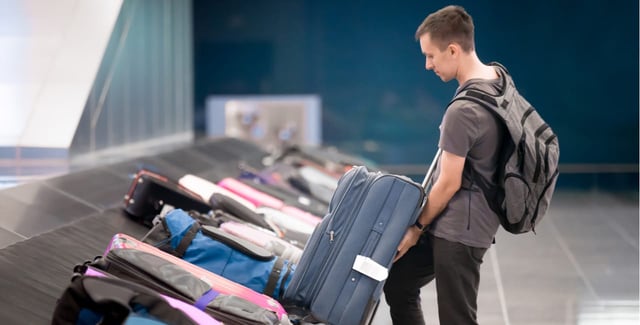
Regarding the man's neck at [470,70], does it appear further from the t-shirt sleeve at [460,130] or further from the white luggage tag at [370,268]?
the white luggage tag at [370,268]

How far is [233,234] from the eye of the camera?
3.91 m

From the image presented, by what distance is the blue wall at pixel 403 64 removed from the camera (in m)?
12.9

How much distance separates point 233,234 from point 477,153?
1.45 m

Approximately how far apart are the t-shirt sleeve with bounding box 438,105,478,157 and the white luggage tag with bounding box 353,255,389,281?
21.4 inches

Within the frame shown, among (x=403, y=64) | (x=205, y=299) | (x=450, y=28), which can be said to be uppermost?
(x=403, y=64)

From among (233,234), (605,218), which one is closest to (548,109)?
(605,218)

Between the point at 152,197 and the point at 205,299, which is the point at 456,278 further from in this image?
the point at 152,197

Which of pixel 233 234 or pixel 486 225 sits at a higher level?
pixel 486 225

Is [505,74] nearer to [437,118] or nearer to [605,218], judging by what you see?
[605,218]

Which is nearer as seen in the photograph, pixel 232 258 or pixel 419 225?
pixel 419 225

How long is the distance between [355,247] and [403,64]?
1026 cm

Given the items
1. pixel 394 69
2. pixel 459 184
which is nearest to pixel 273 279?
pixel 459 184

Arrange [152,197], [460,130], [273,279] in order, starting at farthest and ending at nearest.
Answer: [152,197] < [273,279] < [460,130]

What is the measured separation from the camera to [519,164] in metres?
2.90
